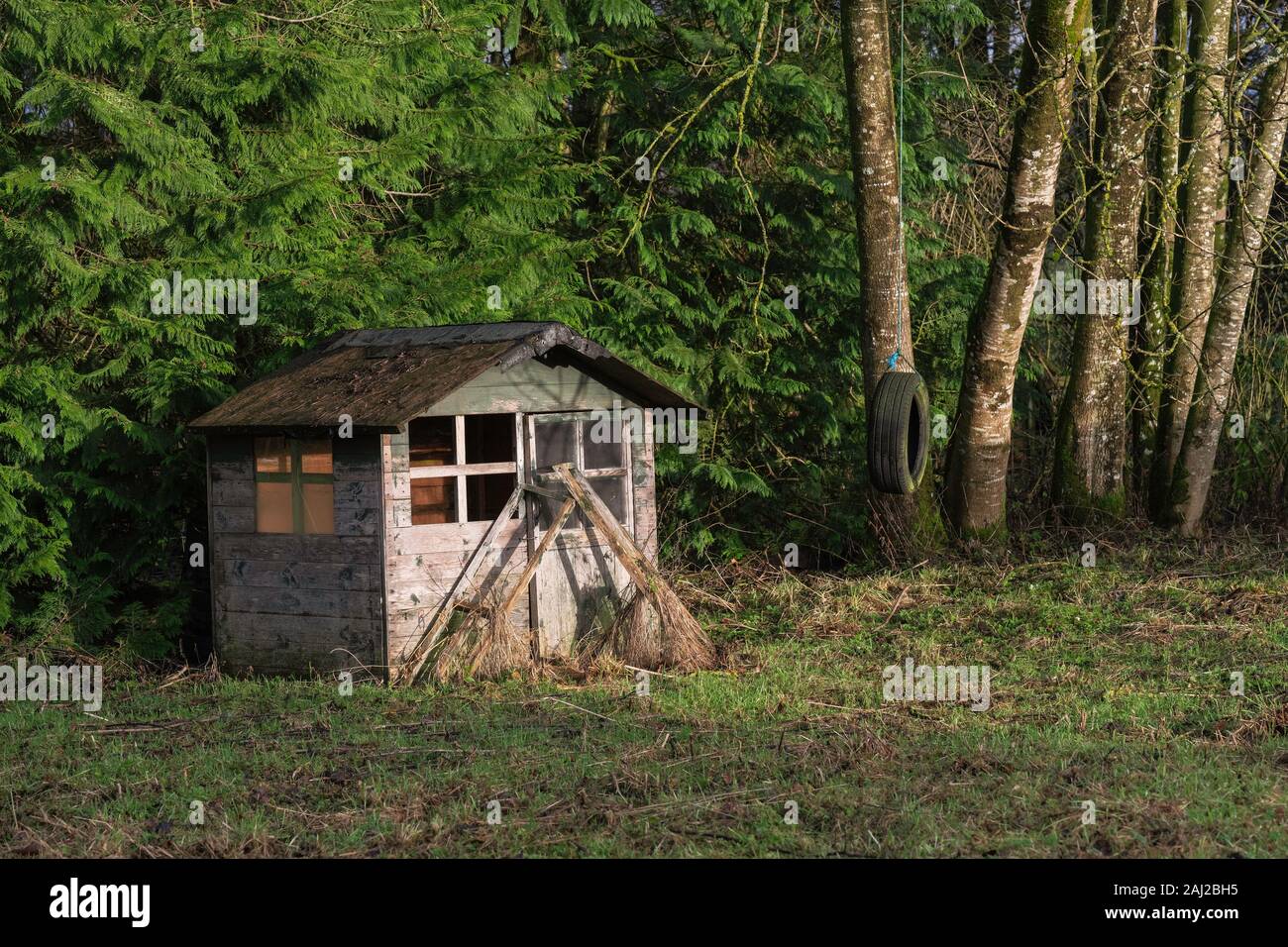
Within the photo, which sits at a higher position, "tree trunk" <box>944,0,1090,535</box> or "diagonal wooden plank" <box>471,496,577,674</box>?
"tree trunk" <box>944,0,1090,535</box>

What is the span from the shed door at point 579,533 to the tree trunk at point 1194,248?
6215mm

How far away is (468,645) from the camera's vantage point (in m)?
10.9

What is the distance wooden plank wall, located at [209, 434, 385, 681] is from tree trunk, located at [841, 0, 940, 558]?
5.60m

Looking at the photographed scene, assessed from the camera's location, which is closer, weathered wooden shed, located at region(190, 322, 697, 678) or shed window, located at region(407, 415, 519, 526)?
weathered wooden shed, located at region(190, 322, 697, 678)

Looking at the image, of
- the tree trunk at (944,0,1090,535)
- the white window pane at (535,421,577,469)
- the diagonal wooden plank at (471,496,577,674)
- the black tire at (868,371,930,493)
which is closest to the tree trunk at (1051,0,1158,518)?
the tree trunk at (944,0,1090,535)

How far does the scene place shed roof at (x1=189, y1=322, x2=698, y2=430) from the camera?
10.8m

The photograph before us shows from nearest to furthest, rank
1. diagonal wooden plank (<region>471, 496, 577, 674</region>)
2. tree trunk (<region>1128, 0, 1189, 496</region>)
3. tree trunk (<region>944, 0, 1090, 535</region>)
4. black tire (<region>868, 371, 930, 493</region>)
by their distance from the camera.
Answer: black tire (<region>868, 371, 930, 493</region>)
diagonal wooden plank (<region>471, 496, 577, 674</region>)
tree trunk (<region>944, 0, 1090, 535</region>)
tree trunk (<region>1128, 0, 1189, 496</region>)

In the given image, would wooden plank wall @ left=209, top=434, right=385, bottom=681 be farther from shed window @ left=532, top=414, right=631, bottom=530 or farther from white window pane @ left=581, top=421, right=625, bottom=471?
white window pane @ left=581, top=421, right=625, bottom=471

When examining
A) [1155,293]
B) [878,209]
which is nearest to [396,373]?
[878,209]

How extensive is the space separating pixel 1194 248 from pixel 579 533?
769cm

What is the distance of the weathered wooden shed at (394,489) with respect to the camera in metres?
10.8

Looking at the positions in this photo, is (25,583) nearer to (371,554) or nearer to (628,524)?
(371,554)

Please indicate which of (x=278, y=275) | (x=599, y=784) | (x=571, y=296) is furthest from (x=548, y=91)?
(x=599, y=784)

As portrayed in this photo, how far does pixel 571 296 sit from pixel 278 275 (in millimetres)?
3064
